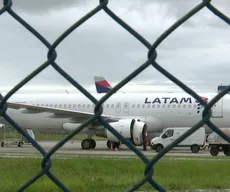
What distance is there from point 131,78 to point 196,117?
23120mm

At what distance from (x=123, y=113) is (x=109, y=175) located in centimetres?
1359

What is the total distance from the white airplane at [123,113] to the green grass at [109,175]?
8662 mm

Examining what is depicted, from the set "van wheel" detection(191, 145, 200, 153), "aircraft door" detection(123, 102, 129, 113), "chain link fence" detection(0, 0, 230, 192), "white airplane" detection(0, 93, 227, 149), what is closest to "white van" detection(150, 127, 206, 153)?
"van wheel" detection(191, 145, 200, 153)

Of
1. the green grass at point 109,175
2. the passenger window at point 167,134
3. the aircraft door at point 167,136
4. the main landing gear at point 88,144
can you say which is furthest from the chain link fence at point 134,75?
the main landing gear at point 88,144

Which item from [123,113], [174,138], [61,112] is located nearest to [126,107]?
[123,113]

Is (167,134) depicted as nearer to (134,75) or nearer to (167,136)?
(167,136)

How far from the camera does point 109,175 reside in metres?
12.5

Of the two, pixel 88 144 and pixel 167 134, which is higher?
pixel 167 134

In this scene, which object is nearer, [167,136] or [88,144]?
[167,136]

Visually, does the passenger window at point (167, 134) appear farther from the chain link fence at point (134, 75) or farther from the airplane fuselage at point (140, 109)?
the chain link fence at point (134, 75)

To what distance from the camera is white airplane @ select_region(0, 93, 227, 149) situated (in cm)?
2417

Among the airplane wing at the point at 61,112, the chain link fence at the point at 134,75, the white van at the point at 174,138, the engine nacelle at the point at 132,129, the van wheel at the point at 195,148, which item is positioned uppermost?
the chain link fence at the point at 134,75

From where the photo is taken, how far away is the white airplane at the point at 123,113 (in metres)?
24.2

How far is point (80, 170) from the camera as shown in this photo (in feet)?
44.0
